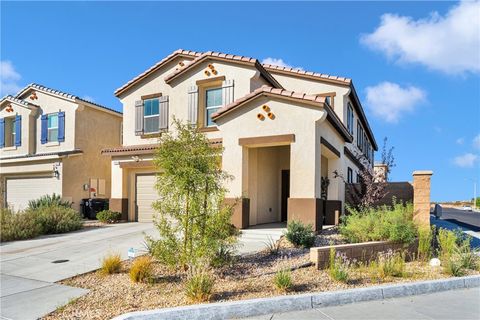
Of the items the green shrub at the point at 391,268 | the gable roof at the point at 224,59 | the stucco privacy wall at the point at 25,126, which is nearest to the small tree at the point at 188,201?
the green shrub at the point at 391,268

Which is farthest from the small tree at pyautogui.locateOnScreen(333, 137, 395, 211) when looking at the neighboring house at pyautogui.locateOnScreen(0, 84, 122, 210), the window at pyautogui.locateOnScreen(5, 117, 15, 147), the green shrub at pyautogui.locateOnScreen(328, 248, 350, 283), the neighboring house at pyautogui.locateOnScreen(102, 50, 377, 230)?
the window at pyautogui.locateOnScreen(5, 117, 15, 147)

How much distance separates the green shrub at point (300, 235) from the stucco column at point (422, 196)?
4.00 meters

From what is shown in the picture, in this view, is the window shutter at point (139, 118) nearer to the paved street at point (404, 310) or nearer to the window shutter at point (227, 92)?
the window shutter at point (227, 92)

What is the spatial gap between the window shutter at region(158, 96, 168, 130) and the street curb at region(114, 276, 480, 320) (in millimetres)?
12687

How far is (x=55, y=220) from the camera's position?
14250 mm

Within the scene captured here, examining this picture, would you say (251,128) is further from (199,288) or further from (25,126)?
(25,126)

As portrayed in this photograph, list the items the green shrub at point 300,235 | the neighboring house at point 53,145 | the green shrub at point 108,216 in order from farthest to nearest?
the neighboring house at point 53,145 < the green shrub at point 108,216 < the green shrub at point 300,235

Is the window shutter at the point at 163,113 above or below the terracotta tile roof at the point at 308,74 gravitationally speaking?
below

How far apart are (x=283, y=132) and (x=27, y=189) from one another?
16.6 metres

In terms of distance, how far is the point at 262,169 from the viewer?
603 inches

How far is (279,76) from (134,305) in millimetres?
14095

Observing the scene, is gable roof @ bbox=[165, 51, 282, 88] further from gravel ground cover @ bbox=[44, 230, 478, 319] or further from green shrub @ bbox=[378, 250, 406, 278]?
green shrub @ bbox=[378, 250, 406, 278]

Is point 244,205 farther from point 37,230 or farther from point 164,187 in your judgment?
point 37,230

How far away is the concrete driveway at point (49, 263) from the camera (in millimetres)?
6359
